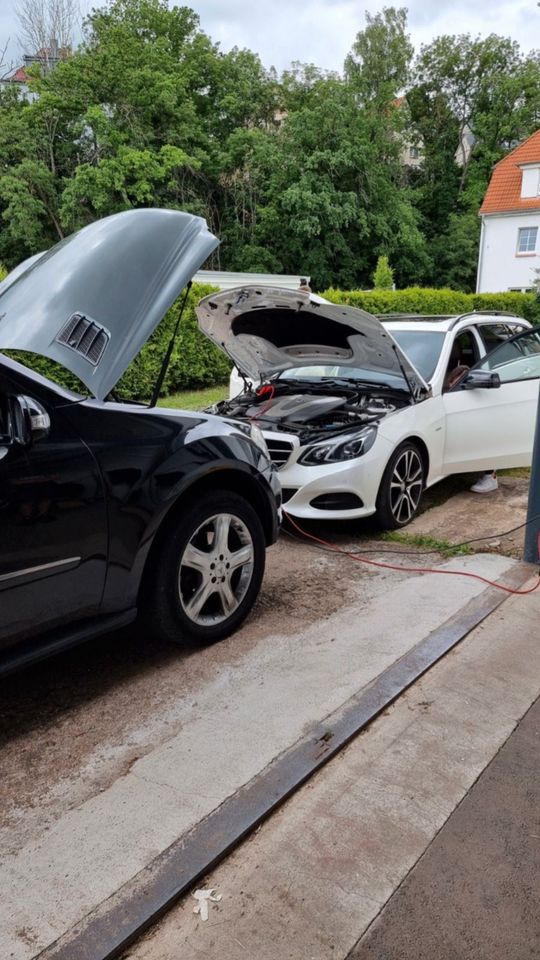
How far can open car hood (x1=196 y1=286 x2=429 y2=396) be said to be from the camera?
4.97 metres

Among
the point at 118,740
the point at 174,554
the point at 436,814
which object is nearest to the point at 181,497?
the point at 174,554

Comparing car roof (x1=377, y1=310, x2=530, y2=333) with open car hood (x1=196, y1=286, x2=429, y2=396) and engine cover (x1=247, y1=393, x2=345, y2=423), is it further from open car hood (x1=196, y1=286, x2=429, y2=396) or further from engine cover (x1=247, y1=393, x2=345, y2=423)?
engine cover (x1=247, y1=393, x2=345, y2=423)

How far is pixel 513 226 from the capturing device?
3522 centimetres

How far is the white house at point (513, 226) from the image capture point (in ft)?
114

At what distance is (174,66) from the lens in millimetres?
34438

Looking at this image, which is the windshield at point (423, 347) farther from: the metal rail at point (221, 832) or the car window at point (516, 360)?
the metal rail at point (221, 832)

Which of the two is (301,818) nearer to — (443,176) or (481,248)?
(481,248)

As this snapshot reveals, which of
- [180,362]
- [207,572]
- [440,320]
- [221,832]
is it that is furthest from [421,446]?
[180,362]

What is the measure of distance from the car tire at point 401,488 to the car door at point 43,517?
9.33 ft

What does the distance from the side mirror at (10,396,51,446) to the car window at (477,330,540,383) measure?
4.41 meters

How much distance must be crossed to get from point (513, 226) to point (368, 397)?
113 ft

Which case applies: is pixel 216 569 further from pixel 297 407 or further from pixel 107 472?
pixel 297 407

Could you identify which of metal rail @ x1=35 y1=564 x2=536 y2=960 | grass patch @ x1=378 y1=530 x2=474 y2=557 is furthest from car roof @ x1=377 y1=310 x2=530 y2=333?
metal rail @ x1=35 y1=564 x2=536 y2=960

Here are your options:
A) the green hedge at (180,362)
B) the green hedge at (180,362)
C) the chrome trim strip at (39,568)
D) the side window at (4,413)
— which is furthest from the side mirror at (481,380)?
the green hedge at (180,362)
